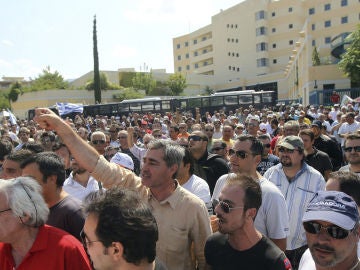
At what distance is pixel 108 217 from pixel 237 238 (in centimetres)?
118

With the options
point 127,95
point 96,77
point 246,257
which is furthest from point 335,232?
point 127,95

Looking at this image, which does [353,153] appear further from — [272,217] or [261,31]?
[261,31]

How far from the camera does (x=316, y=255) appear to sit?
228cm

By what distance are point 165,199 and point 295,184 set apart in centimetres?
196

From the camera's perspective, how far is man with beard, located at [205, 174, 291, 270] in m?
2.78

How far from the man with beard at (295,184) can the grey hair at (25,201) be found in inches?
107

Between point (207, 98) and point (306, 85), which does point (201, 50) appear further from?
point (207, 98)

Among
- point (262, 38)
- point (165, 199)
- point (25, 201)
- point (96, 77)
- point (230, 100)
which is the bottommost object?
point (165, 199)

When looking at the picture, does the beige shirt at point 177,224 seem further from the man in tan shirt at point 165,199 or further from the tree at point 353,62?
the tree at point 353,62

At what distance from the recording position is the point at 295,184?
4.62 meters

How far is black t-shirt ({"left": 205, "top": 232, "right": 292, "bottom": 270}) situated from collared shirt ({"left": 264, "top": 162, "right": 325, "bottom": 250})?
5.28ft

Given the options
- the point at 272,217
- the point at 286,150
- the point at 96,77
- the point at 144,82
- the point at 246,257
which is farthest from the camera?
the point at 144,82

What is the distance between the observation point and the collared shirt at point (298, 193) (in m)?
4.39

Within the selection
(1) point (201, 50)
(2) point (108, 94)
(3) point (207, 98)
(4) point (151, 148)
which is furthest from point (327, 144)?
(1) point (201, 50)
